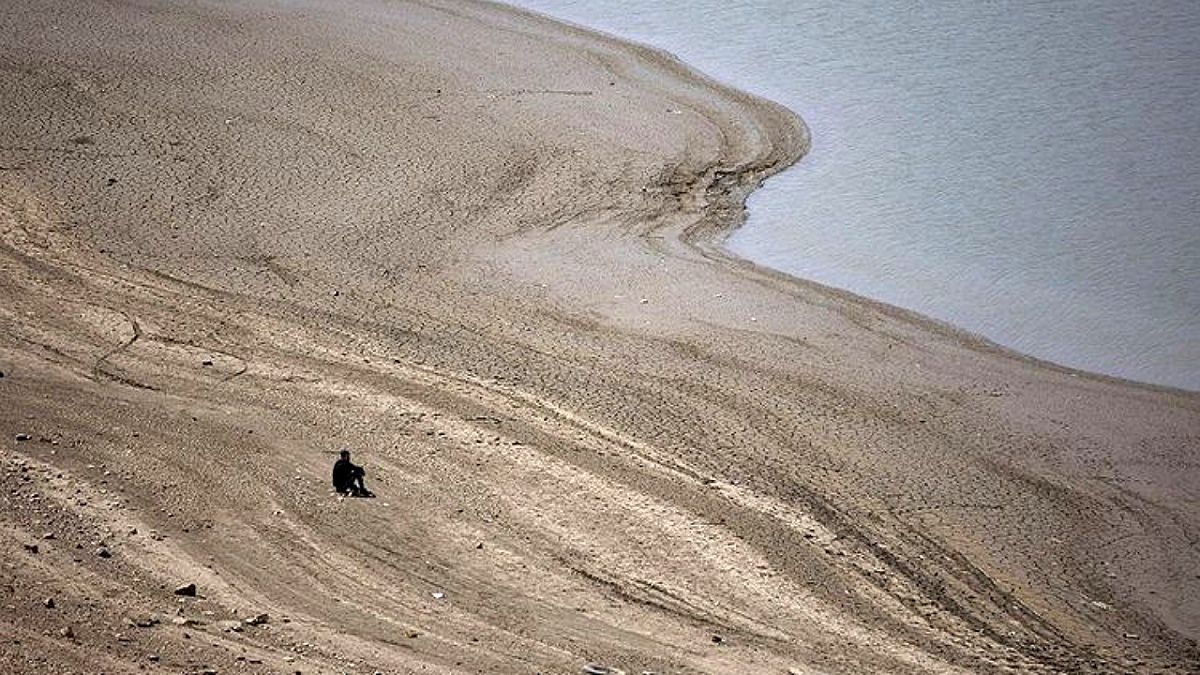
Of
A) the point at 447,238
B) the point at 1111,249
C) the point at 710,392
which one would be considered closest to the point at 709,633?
the point at 710,392

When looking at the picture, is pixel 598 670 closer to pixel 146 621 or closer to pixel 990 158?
pixel 146 621

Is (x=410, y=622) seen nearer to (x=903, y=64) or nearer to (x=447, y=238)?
(x=447, y=238)

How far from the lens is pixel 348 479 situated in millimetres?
7871

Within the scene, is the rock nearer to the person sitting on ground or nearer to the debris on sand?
the person sitting on ground

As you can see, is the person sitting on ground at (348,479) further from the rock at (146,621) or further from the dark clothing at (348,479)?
the rock at (146,621)

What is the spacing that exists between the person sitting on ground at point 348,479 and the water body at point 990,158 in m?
4.60

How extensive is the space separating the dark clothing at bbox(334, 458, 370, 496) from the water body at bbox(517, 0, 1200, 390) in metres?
4.60

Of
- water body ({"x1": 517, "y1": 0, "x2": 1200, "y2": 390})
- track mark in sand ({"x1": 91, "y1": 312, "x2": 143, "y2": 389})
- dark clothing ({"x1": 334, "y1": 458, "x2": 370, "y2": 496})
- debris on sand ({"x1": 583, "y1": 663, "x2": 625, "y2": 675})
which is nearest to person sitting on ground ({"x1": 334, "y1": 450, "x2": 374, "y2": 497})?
dark clothing ({"x1": 334, "y1": 458, "x2": 370, "y2": 496})

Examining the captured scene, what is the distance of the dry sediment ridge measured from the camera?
7.02 m

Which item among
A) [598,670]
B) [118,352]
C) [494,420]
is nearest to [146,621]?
[598,670]

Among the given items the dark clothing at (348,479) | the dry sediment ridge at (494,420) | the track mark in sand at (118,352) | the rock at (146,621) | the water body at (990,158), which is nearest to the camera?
the rock at (146,621)

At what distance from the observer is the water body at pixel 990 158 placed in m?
11.4

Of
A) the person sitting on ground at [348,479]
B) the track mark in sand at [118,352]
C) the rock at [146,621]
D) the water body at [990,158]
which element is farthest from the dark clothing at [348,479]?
the water body at [990,158]

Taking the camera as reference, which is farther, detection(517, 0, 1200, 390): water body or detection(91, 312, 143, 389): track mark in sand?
detection(517, 0, 1200, 390): water body
